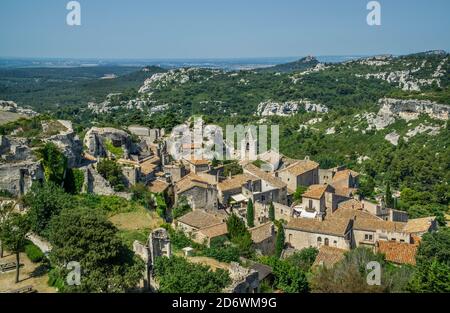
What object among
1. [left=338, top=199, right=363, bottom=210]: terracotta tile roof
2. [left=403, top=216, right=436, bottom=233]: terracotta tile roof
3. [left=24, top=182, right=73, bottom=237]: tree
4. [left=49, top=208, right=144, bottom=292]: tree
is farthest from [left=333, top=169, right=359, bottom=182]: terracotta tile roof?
[left=49, top=208, right=144, bottom=292]: tree

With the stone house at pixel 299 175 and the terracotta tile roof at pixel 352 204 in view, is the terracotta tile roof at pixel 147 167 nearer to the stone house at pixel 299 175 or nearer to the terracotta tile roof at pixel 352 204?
the stone house at pixel 299 175

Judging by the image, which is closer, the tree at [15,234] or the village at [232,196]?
the tree at [15,234]

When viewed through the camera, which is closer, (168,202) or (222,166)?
(168,202)

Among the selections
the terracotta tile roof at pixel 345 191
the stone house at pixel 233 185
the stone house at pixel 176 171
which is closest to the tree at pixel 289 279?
the stone house at pixel 233 185

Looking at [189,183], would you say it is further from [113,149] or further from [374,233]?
[374,233]

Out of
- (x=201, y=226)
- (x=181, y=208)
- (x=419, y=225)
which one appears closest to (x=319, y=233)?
(x=419, y=225)
